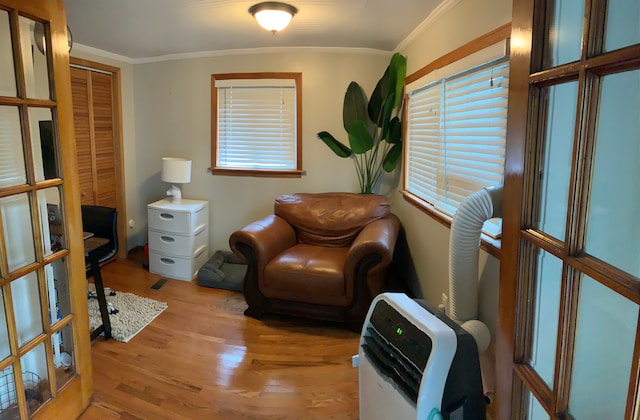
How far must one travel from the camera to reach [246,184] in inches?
159

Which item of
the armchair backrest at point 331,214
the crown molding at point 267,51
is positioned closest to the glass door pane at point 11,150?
the armchair backrest at point 331,214

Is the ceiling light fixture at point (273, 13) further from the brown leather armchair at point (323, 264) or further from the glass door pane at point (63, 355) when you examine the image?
the glass door pane at point (63, 355)

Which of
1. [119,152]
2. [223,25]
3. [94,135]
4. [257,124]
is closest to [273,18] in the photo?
[223,25]

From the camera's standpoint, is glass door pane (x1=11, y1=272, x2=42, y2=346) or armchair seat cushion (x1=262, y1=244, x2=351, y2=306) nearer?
glass door pane (x1=11, y1=272, x2=42, y2=346)

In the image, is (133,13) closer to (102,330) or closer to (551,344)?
(102,330)

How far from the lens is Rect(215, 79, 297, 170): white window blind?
151 inches

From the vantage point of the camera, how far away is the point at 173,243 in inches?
145

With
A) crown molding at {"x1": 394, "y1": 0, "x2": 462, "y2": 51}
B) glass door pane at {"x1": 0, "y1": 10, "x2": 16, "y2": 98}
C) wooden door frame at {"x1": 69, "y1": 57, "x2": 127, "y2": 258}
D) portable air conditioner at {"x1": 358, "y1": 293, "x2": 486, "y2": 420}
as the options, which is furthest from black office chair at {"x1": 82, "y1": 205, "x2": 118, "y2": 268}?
crown molding at {"x1": 394, "y1": 0, "x2": 462, "y2": 51}

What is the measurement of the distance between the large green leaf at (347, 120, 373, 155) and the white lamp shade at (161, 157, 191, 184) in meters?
1.63

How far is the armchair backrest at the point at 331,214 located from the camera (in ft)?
10.8

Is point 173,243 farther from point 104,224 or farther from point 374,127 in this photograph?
point 374,127

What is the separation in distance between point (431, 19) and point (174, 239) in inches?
110

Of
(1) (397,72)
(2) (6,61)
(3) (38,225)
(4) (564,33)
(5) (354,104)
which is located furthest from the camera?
(5) (354,104)

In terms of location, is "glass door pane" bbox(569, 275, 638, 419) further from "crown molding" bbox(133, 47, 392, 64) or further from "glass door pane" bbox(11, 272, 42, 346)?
"crown molding" bbox(133, 47, 392, 64)
